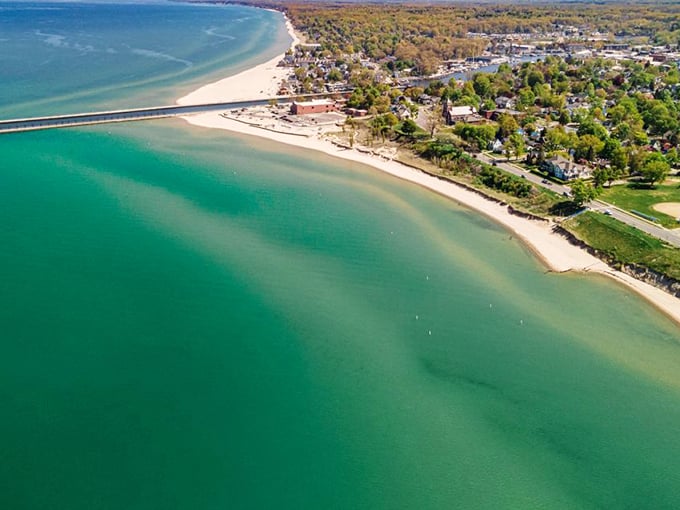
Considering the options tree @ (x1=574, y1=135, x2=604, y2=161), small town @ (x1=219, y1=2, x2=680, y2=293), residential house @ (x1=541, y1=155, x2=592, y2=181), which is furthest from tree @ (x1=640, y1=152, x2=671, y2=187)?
tree @ (x1=574, y1=135, x2=604, y2=161)

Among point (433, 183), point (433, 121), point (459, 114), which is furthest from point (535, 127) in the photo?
point (433, 183)

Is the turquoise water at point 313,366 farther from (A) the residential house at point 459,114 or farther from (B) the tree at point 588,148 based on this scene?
(A) the residential house at point 459,114

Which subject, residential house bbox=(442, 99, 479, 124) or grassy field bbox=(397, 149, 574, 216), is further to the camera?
residential house bbox=(442, 99, 479, 124)

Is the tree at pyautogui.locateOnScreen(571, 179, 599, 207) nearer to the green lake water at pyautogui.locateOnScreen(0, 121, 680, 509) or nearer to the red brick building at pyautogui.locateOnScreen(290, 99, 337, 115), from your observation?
the green lake water at pyautogui.locateOnScreen(0, 121, 680, 509)

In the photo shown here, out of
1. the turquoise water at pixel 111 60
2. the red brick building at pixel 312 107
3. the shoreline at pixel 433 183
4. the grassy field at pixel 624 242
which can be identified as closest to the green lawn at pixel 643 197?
the grassy field at pixel 624 242

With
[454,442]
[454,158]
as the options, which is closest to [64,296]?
[454,442]
